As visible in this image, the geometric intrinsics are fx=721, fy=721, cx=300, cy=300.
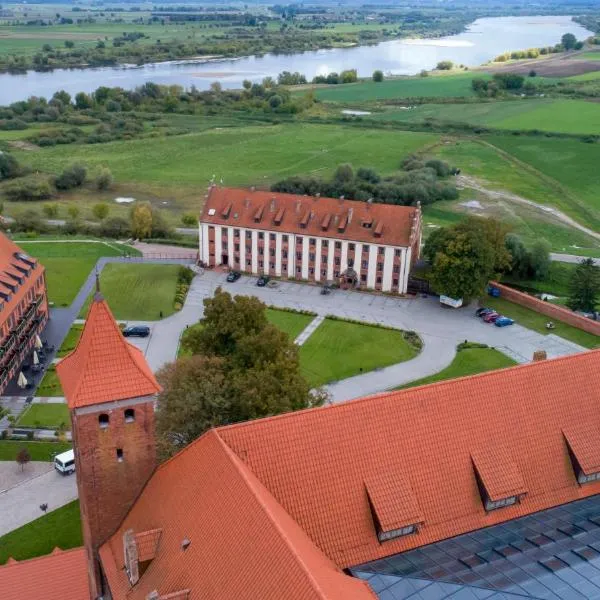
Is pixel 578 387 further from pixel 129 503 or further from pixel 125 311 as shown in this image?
pixel 125 311

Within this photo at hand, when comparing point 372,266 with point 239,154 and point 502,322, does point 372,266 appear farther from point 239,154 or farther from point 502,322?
point 239,154

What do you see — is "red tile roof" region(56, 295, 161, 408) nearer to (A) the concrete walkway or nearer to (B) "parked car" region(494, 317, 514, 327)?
(A) the concrete walkway

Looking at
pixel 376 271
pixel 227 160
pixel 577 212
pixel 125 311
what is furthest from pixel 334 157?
pixel 125 311

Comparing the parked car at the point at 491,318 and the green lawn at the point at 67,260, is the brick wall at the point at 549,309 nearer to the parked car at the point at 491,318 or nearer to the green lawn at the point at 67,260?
the parked car at the point at 491,318

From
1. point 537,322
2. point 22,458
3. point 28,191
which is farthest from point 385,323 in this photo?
point 28,191

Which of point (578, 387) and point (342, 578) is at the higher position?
point (578, 387)

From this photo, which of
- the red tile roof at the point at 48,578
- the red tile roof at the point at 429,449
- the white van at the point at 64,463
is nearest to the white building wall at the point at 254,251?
the white van at the point at 64,463
